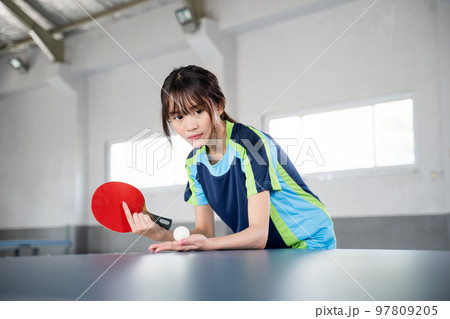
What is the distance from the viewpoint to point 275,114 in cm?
392

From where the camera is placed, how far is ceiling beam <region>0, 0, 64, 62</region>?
453cm

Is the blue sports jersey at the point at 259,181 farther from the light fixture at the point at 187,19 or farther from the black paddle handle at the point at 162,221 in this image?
the light fixture at the point at 187,19

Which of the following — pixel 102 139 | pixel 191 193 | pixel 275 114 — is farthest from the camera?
pixel 102 139

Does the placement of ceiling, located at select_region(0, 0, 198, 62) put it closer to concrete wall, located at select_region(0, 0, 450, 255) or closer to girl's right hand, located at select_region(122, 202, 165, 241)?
concrete wall, located at select_region(0, 0, 450, 255)

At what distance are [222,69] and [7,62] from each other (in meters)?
3.38

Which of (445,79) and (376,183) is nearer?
(445,79)

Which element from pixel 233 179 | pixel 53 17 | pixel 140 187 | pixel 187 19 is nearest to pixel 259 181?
pixel 233 179

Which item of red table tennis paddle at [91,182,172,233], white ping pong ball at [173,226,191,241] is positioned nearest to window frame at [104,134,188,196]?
red table tennis paddle at [91,182,172,233]

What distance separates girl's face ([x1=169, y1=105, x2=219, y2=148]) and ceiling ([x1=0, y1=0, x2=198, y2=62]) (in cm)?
385

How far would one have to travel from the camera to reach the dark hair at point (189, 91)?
2.74ft

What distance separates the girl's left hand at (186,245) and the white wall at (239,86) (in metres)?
1.07

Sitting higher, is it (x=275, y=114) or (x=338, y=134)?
(x=275, y=114)
